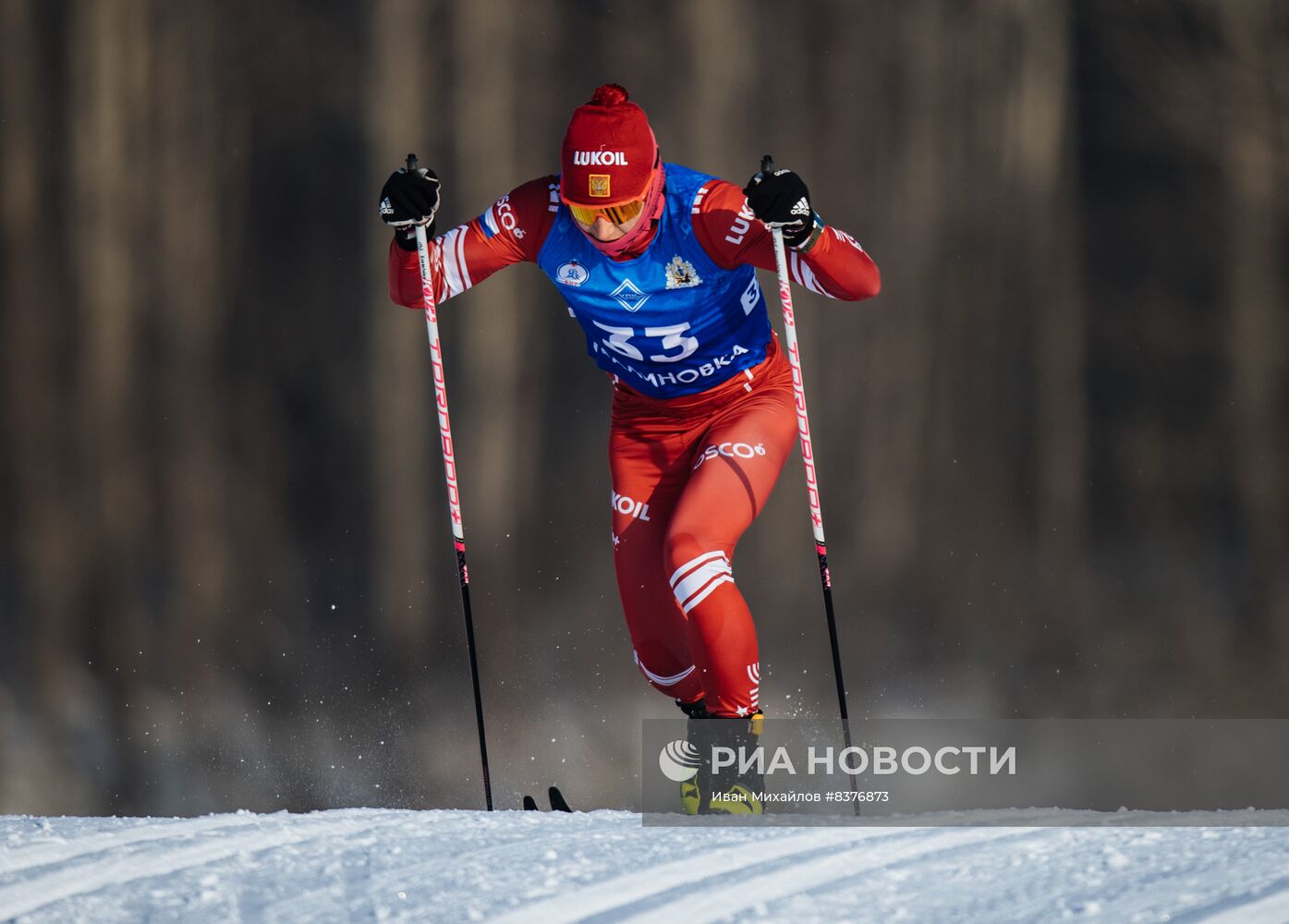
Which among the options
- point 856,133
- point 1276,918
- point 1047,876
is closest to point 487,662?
point 856,133

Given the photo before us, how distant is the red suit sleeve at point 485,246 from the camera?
328 cm

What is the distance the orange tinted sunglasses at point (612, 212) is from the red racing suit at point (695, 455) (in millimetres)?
103

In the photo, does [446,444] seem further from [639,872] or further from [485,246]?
[639,872]

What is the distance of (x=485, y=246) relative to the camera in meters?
3.34

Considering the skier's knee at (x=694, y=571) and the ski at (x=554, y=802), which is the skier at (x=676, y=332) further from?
the ski at (x=554, y=802)

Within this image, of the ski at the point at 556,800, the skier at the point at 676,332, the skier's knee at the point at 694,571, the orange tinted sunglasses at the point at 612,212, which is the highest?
the orange tinted sunglasses at the point at 612,212

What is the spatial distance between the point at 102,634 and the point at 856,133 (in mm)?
2984

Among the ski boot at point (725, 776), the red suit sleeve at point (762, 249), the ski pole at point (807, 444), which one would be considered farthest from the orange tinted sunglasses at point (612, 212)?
the ski boot at point (725, 776)

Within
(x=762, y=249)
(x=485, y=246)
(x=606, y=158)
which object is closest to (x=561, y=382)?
(x=485, y=246)

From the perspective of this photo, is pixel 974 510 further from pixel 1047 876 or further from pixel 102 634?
pixel 102 634

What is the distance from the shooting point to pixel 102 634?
5.18 metres

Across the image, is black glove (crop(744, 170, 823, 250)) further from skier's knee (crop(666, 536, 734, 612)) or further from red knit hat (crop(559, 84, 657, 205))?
skier's knee (crop(666, 536, 734, 612))

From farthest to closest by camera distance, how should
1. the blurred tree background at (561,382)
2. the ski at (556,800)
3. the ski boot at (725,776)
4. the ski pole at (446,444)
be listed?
the blurred tree background at (561,382) < the ski at (556,800) < the ski pole at (446,444) < the ski boot at (725,776)

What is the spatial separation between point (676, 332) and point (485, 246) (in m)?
0.46
